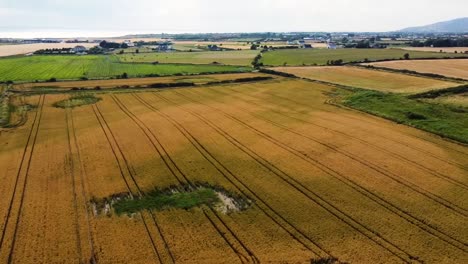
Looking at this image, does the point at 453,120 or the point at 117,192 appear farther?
the point at 453,120

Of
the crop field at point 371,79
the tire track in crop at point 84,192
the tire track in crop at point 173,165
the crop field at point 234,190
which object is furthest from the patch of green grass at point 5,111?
the crop field at point 371,79

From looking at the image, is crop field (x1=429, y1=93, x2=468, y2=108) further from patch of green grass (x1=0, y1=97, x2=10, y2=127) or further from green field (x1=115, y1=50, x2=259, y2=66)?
green field (x1=115, y1=50, x2=259, y2=66)

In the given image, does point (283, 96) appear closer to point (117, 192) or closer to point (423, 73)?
point (423, 73)

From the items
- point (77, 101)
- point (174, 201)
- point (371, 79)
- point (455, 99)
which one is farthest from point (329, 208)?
point (371, 79)

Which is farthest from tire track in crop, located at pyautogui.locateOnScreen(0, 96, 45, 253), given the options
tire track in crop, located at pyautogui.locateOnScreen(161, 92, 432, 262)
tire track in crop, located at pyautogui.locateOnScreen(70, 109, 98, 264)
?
tire track in crop, located at pyautogui.locateOnScreen(161, 92, 432, 262)

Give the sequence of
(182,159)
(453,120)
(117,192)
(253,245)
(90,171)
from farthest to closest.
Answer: (453,120) < (182,159) < (90,171) < (117,192) < (253,245)

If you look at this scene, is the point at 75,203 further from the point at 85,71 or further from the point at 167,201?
the point at 85,71

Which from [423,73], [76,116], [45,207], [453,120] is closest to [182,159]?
[45,207]
